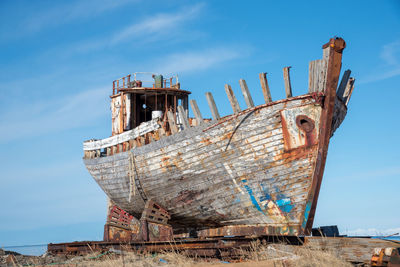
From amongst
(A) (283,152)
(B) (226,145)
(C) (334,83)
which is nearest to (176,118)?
(B) (226,145)

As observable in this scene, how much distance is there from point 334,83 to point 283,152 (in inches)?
75.4

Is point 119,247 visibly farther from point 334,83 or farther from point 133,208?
point 334,83

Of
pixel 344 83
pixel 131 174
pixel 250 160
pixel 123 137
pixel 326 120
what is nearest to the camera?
pixel 326 120

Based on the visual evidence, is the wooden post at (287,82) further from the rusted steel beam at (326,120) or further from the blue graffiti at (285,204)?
the blue graffiti at (285,204)

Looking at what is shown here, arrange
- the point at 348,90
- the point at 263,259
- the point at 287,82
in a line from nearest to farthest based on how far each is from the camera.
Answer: the point at 263,259
the point at 287,82
the point at 348,90

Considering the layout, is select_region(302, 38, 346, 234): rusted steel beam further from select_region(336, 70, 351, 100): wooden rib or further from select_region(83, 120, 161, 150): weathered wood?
select_region(83, 120, 161, 150): weathered wood

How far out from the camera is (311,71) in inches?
374

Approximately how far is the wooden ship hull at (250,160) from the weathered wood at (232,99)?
2 centimetres

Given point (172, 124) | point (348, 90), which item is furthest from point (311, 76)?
point (172, 124)

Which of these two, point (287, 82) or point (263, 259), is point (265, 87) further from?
point (263, 259)

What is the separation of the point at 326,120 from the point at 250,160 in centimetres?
198

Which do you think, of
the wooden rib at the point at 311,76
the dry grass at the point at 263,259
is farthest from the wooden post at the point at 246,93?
the dry grass at the point at 263,259

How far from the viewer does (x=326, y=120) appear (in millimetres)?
9250

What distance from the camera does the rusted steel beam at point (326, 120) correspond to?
9.14m
